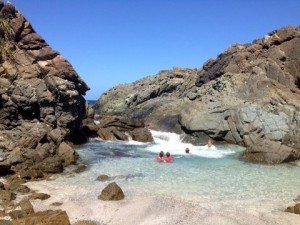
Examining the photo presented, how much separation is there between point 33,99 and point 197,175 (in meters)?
18.7


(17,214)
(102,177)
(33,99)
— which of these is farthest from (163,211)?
(33,99)

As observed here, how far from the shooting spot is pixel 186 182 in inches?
1148

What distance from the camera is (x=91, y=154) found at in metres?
40.4

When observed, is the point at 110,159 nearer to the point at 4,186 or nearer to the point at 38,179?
the point at 38,179

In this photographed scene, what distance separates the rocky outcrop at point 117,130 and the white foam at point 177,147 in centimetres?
205

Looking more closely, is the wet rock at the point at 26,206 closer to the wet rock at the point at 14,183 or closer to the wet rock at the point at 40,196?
the wet rock at the point at 40,196

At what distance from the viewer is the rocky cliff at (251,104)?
41719 mm

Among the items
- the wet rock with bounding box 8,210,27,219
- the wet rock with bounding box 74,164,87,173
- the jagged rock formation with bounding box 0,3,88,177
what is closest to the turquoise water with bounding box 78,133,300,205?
the wet rock with bounding box 74,164,87,173

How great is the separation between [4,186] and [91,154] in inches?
551

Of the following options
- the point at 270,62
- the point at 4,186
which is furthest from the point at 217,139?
the point at 4,186

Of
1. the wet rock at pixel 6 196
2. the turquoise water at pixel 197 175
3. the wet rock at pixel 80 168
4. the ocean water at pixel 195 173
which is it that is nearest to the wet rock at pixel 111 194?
the turquoise water at pixel 197 175

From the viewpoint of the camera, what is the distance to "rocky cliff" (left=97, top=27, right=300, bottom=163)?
4172 centimetres

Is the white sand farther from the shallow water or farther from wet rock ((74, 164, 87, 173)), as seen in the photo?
wet rock ((74, 164, 87, 173))

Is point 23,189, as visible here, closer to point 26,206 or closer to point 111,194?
point 26,206
